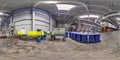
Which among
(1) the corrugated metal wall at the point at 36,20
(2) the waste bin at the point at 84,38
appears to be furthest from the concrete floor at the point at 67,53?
(1) the corrugated metal wall at the point at 36,20

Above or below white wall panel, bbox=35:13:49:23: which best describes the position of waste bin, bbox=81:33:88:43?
below

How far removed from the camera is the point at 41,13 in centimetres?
1224

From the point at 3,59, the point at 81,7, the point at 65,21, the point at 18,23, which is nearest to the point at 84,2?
the point at 81,7

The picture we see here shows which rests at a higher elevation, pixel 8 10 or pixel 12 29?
pixel 8 10

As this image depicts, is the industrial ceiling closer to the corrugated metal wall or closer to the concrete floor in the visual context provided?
the corrugated metal wall

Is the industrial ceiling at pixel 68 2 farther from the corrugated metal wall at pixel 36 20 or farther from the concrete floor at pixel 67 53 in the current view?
the concrete floor at pixel 67 53

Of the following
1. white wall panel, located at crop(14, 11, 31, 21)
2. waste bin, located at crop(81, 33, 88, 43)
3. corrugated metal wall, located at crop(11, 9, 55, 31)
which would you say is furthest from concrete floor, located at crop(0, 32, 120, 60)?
white wall panel, located at crop(14, 11, 31, 21)

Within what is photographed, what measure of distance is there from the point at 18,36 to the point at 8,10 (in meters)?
3.36

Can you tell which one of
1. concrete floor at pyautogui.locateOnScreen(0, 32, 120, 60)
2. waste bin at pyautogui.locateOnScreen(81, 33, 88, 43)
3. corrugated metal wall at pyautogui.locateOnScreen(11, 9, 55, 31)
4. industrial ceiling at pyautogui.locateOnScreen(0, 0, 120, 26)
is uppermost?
industrial ceiling at pyautogui.locateOnScreen(0, 0, 120, 26)

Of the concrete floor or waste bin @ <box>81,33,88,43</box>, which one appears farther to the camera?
waste bin @ <box>81,33,88,43</box>

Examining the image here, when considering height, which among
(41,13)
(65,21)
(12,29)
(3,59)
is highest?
(41,13)

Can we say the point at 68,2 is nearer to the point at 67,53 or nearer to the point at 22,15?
the point at 22,15

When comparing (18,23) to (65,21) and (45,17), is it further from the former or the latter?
(65,21)

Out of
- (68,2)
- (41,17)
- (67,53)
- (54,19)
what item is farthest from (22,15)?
(67,53)
